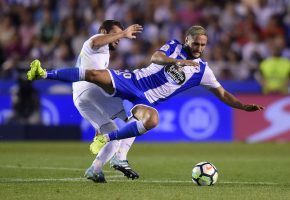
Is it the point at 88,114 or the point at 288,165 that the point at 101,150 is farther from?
the point at 288,165

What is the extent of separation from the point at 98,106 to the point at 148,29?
11.9 m

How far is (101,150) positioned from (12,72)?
1173 centimetres

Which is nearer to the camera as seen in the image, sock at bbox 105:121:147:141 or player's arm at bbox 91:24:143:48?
sock at bbox 105:121:147:141

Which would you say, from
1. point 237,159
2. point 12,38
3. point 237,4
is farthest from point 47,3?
point 237,159

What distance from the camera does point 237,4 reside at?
23531 mm

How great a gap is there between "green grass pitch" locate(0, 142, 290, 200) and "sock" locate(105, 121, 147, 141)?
25.0 inches

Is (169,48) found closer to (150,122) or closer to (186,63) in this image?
(186,63)

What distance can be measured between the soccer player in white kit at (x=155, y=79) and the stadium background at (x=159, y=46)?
376 inches

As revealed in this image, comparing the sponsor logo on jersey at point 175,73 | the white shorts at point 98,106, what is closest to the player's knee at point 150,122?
the sponsor logo on jersey at point 175,73

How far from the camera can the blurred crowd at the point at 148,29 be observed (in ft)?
72.6

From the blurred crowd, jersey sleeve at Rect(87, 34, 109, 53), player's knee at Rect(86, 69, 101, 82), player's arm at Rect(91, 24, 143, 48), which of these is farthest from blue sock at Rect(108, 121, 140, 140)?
the blurred crowd

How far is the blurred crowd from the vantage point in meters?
22.1

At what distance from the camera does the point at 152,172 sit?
41.7ft

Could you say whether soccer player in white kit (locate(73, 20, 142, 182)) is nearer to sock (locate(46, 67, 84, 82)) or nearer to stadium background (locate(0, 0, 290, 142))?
sock (locate(46, 67, 84, 82))
